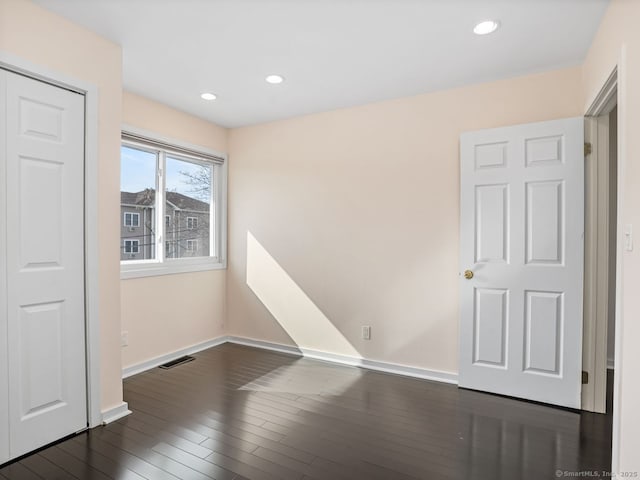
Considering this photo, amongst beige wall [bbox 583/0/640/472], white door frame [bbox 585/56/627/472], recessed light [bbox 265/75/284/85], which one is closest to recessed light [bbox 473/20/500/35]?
beige wall [bbox 583/0/640/472]

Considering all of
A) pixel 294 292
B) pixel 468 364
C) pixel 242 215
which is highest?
pixel 242 215

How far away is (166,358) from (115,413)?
3.84 feet

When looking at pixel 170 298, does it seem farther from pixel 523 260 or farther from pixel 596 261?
pixel 596 261

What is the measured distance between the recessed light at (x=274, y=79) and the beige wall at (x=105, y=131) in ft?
3.50

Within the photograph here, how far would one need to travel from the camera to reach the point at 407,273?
337 centimetres

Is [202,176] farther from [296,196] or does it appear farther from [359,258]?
[359,258]

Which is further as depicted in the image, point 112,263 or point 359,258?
point 359,258

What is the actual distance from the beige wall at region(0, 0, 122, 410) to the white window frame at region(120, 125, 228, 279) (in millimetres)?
838

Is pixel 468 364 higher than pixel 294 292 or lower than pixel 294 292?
lower

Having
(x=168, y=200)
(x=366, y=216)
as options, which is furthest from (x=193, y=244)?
(x=366, y=216)

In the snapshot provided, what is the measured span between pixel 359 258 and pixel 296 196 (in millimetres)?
970

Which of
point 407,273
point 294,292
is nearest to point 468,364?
Answer: point 407,273

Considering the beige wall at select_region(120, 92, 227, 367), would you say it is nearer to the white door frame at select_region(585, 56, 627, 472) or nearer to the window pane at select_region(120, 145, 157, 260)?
the window pane at select_region(120, 145, 157, 260)

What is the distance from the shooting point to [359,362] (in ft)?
11.8
